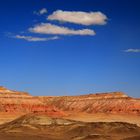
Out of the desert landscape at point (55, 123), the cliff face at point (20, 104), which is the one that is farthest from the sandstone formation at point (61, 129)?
the cliff face at point (20, 104)

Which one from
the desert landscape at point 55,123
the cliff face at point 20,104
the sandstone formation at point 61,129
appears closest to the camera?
the desert landscape at point 55,123

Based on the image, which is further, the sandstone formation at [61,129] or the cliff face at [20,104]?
the cliff face at [20,104]

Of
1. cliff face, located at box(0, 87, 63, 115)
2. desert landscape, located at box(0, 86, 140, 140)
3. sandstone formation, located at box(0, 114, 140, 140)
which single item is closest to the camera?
desert landscape, located at box(0, 86, 140, 140)

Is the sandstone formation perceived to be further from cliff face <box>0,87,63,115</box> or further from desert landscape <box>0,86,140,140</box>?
cliff face <box>0,87,63,115</box>

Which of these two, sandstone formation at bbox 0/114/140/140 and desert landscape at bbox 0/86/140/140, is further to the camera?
sandstone formation at bbox 0/114/140/140

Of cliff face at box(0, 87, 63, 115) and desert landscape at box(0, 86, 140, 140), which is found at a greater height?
cliff face at box(0, 87, 63, 115)

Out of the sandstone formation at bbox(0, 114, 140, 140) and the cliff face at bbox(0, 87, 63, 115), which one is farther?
the cliff face at bbox(0, 87, 63, 115)

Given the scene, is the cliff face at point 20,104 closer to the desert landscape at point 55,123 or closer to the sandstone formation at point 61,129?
the desert landscape at point 55,123

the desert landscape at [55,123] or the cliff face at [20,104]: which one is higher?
the cliff face at [20,104]

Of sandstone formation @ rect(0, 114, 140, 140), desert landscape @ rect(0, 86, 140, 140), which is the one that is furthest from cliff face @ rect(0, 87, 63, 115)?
sandstone formation @ rect(0, 114, 140, 140)

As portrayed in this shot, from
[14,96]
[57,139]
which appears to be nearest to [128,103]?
[14,96]

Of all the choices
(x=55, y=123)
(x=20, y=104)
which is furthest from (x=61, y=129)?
(x=20, y=104)

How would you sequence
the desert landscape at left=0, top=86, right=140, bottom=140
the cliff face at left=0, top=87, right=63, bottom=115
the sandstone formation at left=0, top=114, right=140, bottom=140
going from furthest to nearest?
the cliff face at left=0, top=87, right=63, bottom=115 < the sandstone formation at left=0, top=114, right=140, bottom=140 < the desert landscape at left=0, top=86, right=140, bottom=140

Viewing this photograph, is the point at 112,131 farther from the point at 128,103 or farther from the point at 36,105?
the point at 128,103
